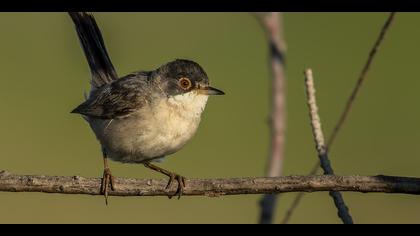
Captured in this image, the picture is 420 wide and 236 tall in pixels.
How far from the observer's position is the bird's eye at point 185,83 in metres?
6.25

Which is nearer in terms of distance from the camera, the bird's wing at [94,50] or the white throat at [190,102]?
the white throat at [190,102]

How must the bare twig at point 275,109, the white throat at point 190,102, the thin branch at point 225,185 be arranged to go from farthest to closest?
the white throat at point 190,102 < the bare twig at point 275,109 < the thin branch at point 225,185

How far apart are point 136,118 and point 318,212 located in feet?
23.2

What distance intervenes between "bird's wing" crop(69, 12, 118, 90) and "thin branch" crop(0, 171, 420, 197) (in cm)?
247

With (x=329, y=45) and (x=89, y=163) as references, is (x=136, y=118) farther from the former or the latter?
(x=329, y=45)

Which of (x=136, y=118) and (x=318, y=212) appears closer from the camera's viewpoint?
(x=136, y=118)

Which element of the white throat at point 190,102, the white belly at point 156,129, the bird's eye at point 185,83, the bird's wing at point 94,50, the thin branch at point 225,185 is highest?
the bird's wing at point 94,50

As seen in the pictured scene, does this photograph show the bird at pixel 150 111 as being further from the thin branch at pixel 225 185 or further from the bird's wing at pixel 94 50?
the thin branch at pixel 225 185

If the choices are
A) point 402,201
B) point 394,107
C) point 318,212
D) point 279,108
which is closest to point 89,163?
point 318,212

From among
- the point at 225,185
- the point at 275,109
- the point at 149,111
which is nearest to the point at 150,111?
the point at 149,111

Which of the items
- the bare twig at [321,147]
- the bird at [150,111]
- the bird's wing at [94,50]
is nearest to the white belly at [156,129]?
the bird at [150,111]

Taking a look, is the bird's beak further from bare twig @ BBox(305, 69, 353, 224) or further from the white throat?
bare twig @ BBox(305, 69, 353, 224)

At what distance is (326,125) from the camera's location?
14.5 m

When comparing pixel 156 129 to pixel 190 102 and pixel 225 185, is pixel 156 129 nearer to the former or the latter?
pixel 190 102
